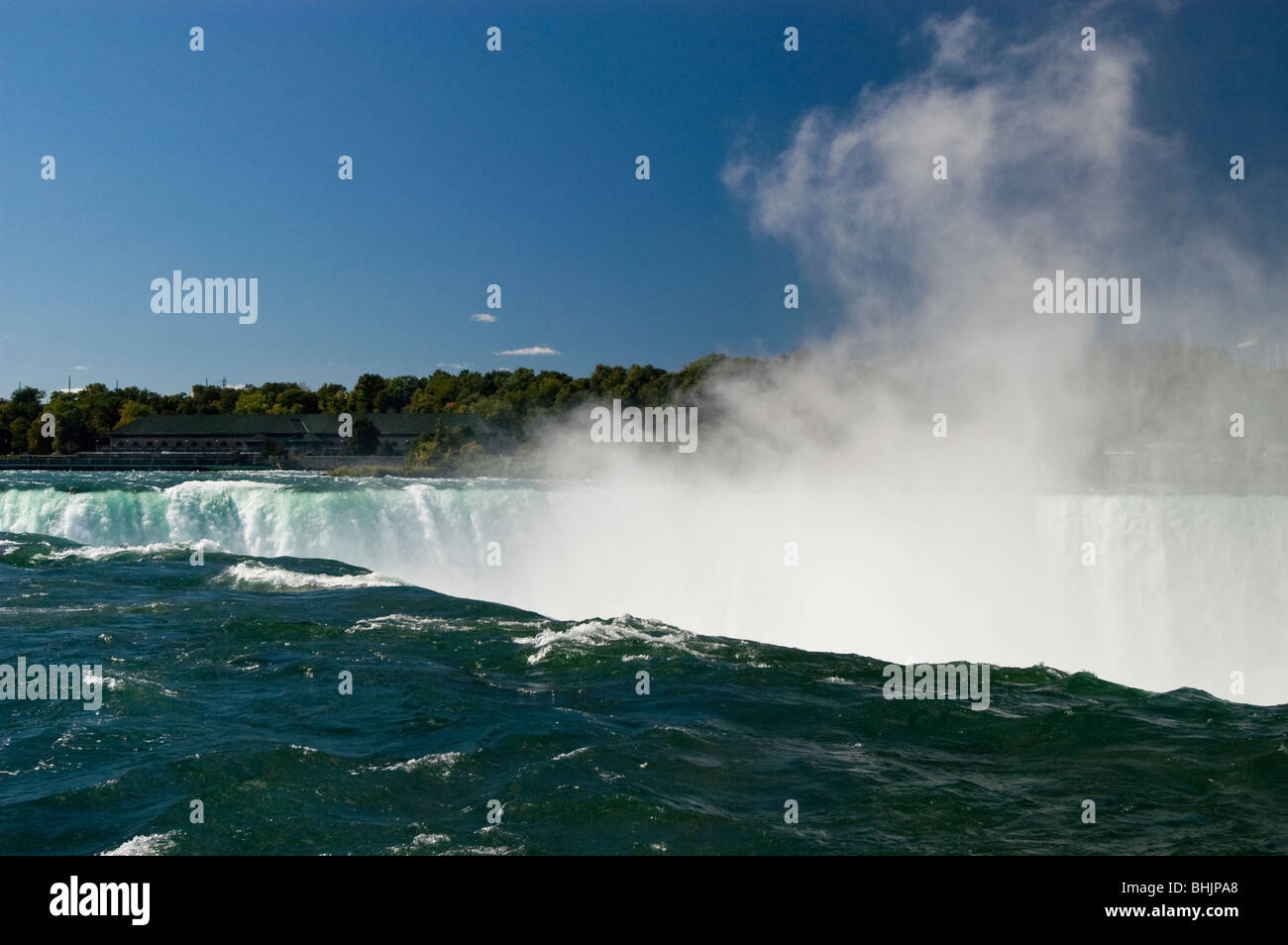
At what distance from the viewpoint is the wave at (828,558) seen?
61.1 ft

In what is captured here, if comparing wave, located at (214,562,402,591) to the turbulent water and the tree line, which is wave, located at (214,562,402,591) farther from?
the tree line

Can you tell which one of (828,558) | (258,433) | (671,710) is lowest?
(671,710)

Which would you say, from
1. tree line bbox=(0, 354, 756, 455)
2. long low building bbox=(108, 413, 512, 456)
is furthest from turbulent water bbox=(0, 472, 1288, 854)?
long low building bbox=(108, 413, 512, 456)

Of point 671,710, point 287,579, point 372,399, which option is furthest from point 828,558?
point 372,399

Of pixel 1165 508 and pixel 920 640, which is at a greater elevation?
pixel 1165 508

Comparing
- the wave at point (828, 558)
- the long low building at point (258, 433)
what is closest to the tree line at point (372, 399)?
the long low building at point (258, 433)

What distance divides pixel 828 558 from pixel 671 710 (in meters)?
12.5

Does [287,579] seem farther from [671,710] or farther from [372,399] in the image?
[372,399]

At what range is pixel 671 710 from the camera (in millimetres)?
10500

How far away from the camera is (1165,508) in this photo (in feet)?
63.3
